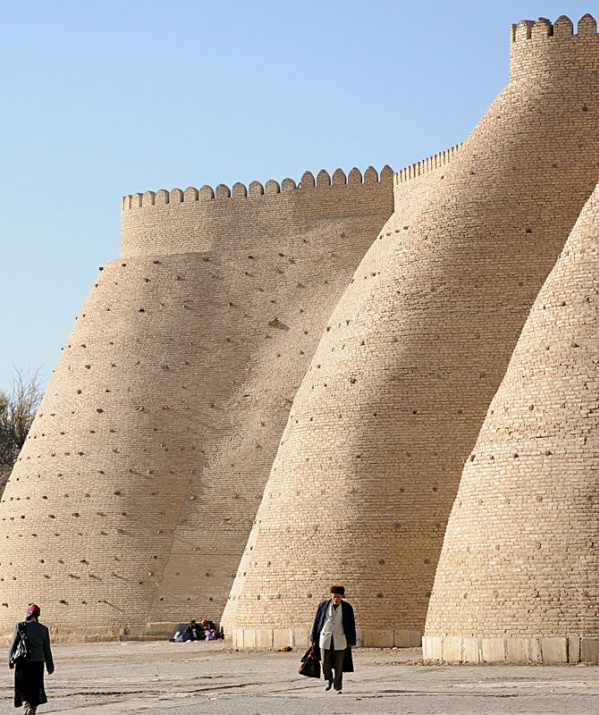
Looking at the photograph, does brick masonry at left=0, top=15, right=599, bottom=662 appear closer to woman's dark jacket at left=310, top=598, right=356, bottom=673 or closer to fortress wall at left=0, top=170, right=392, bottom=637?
fortress wall at left=0, top=170, right=392, bottom=637

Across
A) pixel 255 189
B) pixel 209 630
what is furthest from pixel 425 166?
pixel 209 630

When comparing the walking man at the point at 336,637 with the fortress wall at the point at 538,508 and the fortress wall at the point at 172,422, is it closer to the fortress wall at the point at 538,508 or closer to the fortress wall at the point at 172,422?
the fortress wall at the point at 538,508

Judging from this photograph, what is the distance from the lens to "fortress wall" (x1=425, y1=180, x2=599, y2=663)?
16703 millimetres

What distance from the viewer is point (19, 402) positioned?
167 ft

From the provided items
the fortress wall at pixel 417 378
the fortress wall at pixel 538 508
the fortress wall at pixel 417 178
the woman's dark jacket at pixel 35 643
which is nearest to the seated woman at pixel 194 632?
the fortress wall at pixel 417 378

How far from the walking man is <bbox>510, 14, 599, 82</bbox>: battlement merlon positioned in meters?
11.6

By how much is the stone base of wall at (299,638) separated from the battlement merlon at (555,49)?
8.72m

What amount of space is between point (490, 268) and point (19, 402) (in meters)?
31.6

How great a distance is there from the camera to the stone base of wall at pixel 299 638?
20953 millimetres

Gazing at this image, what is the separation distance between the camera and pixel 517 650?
55.4ft

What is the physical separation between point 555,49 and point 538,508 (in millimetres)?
8911

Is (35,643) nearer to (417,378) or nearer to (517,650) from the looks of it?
(517,650)

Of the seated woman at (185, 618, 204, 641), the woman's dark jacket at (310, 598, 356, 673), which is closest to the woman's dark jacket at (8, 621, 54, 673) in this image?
the woman's dark jacket at (310, 598, 356, 673)

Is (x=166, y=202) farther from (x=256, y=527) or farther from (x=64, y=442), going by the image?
(x=256, y=527)
